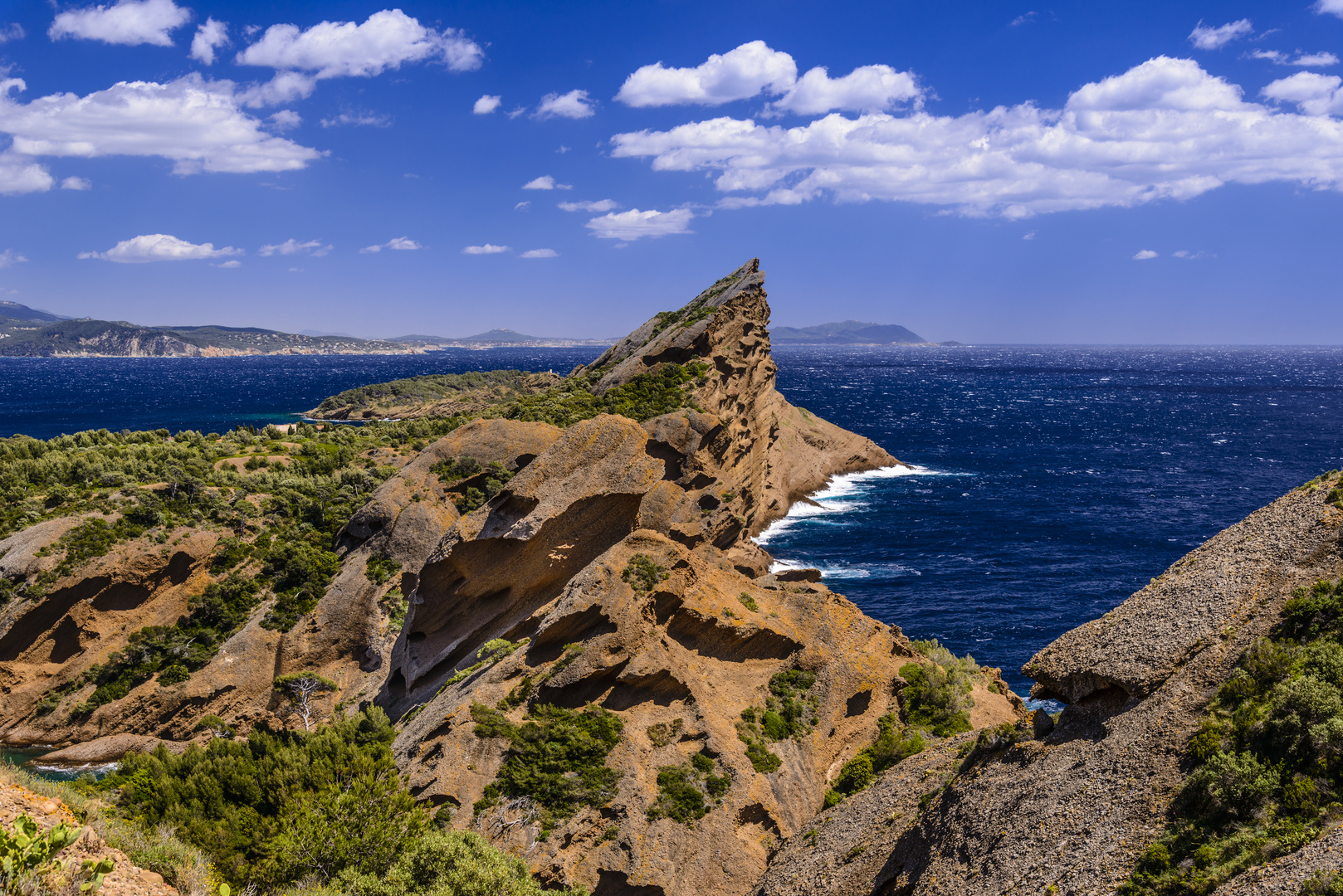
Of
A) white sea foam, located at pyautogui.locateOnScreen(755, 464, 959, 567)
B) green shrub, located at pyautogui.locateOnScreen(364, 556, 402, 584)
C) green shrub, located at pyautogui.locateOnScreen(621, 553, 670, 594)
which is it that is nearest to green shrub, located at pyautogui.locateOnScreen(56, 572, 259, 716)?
green shrub, located at pyautogui.locateOnScreen(364, 556, 402, 584)

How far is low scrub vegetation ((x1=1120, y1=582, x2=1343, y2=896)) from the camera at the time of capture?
1517 cm

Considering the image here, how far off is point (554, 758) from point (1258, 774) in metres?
20.6

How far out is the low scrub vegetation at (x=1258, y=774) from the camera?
15172mm

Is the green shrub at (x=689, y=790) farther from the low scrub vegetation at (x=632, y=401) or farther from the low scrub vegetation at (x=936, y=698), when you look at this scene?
the low scrub vegetation at (x=632, y=401)

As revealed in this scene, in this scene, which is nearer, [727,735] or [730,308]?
[727,735]

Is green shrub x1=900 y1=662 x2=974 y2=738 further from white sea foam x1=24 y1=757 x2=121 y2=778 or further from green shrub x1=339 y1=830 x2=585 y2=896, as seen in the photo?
white sea foam x1=24 y1=757 x2=121 y2=778

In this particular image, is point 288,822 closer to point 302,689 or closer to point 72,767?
point 302,689

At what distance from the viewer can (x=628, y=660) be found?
30.0 metres

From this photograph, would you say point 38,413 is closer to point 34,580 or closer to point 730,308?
point 34,580

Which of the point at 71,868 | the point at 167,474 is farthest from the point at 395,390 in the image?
the point at 71,868

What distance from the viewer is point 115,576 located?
45281mm

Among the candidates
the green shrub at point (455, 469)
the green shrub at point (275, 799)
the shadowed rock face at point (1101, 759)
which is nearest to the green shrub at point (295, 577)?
the green shrub at point (455, 469)

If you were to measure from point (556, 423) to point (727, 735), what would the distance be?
34.1 metres

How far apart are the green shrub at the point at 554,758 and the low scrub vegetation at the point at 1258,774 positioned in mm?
16751
